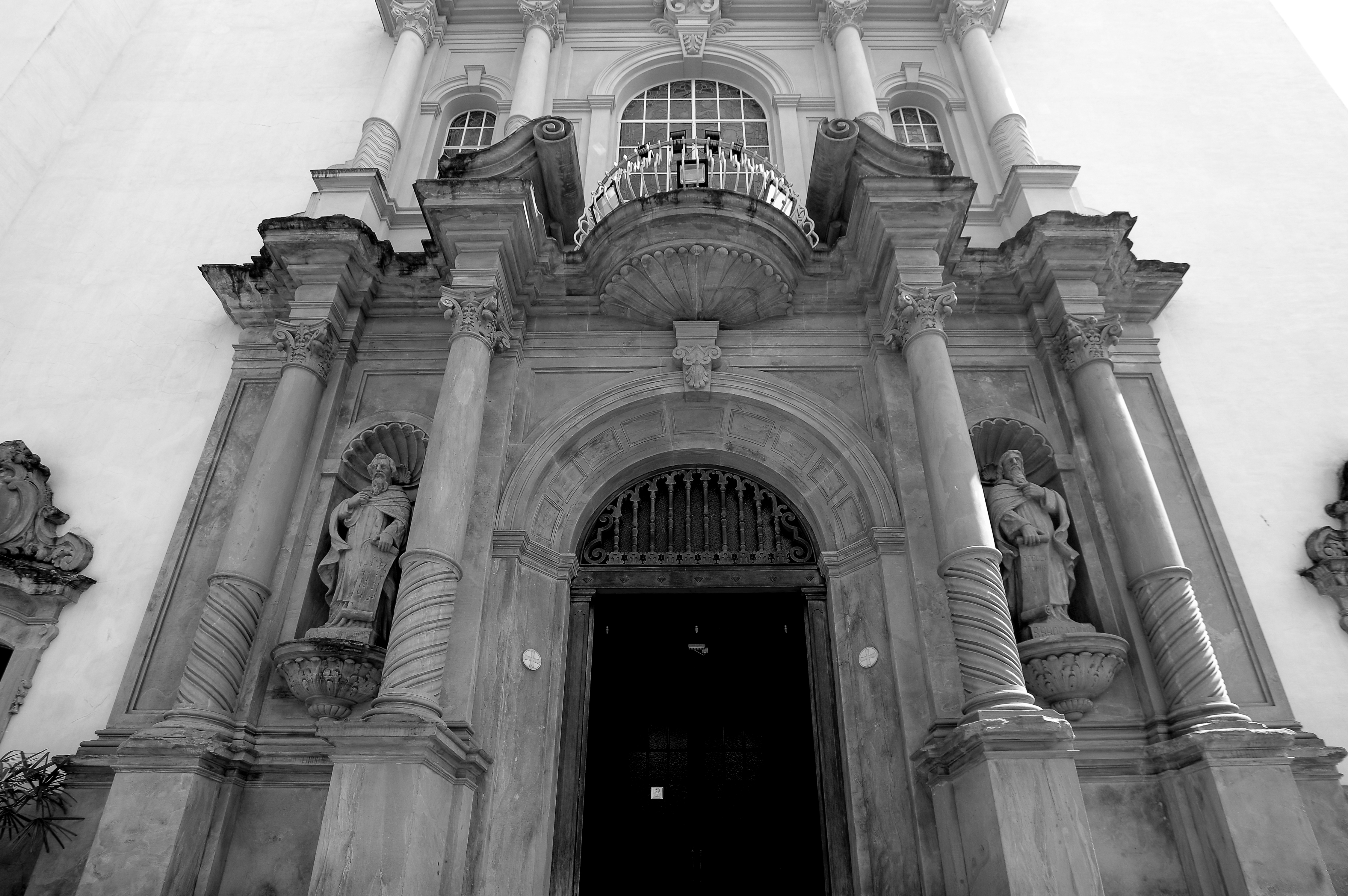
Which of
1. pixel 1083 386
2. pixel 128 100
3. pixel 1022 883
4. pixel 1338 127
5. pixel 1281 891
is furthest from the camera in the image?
pixel 128 100

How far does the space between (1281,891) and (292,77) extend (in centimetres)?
1355

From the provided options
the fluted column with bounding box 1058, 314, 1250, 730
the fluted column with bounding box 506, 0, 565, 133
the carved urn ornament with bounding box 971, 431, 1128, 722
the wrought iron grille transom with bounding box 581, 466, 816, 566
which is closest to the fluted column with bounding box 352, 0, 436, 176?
the fluted column with bounding box 506, 0, 565, 133

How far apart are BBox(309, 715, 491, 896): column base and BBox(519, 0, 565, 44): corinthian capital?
360 inches

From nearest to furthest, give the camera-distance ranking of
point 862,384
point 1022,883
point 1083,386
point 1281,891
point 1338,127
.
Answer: point 1022,883, point 1281,891, point 1083,386, point 862,384, point 1338,127

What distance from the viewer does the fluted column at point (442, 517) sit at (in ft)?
18.9

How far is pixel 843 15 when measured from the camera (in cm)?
1102

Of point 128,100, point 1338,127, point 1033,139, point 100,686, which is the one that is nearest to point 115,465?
point 100,686

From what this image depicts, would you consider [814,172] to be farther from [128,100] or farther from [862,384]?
[128,100]

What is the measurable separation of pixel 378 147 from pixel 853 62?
587cm

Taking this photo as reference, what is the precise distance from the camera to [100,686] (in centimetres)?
689

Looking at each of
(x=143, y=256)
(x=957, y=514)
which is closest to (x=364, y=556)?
(x=957, y=514)

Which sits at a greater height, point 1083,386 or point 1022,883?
point 1083,386

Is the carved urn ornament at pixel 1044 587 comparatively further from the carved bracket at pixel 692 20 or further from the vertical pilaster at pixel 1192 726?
the carved bracket at pixel 692 20

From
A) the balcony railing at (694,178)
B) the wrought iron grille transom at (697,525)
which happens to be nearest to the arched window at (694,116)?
the balcony railing at (694,178)
